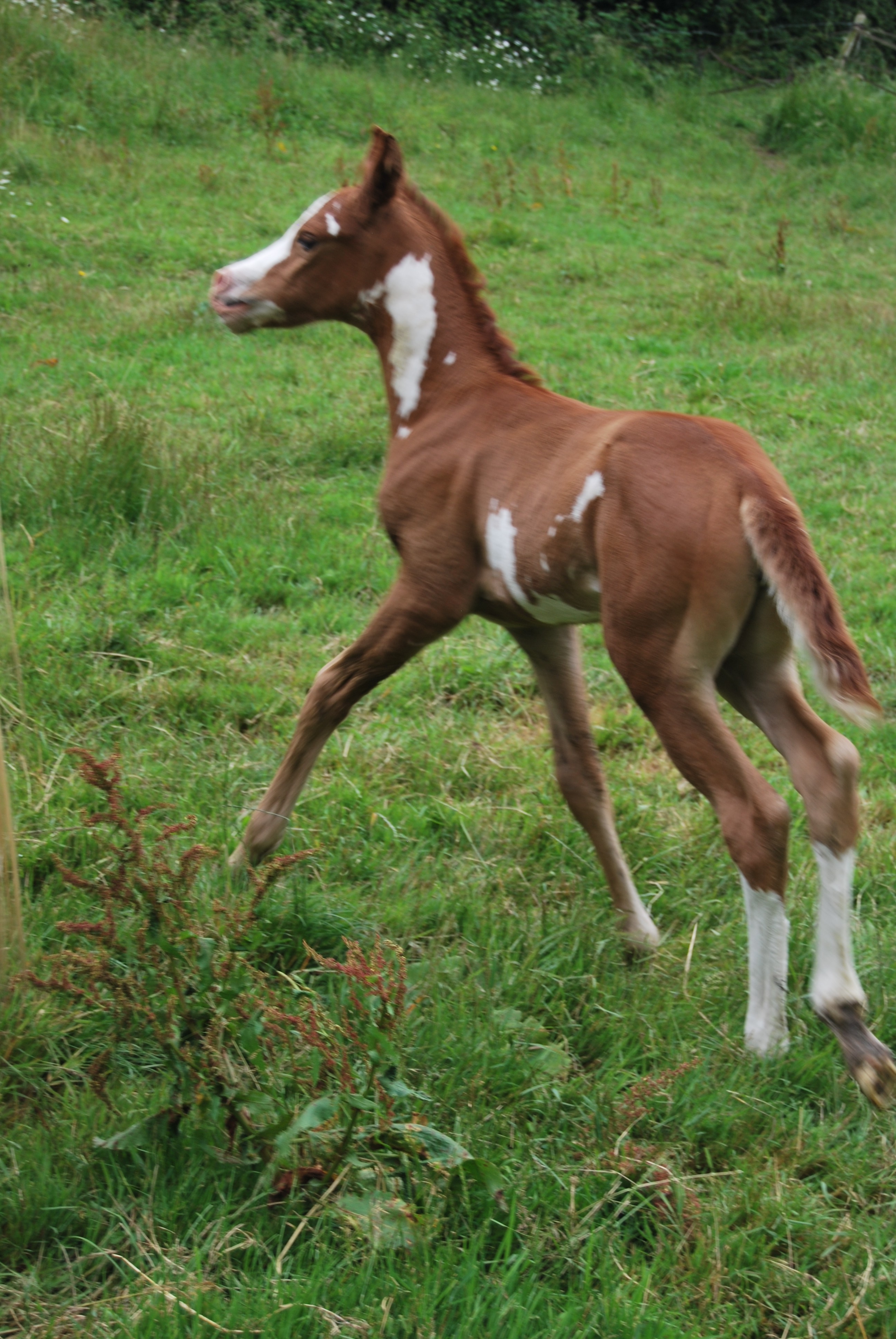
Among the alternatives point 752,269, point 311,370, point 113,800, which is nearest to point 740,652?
point 113,800

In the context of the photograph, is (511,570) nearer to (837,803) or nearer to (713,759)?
(713,759)

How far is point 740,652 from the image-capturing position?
2594 millimetres

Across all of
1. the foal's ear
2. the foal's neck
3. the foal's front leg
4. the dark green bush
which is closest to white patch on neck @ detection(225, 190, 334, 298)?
the foal's ear

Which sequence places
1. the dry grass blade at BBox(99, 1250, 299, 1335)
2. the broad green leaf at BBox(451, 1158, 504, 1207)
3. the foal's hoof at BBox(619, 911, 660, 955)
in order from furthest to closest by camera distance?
the foal's hoof at BBox(619, 911, 660, 955), the broad green leaf at BBox(451, 1158, 504, 1207), the dry grass blade at BBox(99, 1250, 299, 1335)

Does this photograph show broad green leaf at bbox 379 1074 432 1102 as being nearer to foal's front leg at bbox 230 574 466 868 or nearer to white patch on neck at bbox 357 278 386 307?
foal's front leg at bbox 230 574 466 868

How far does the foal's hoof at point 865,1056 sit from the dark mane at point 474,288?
169 cm

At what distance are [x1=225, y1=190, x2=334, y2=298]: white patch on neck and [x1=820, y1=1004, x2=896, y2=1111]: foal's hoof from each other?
2.32 m

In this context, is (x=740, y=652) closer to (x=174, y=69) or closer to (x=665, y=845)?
(x=665, y=845)

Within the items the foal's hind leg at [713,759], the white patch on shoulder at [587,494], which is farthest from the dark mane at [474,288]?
the foal's hind leg at [713,759]

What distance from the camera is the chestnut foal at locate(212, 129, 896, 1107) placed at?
7.73 feet

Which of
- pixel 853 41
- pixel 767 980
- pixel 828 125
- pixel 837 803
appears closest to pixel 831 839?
pixel 837 803

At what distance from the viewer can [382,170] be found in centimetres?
302

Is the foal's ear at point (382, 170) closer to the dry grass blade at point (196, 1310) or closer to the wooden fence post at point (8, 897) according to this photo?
the wooden fence post at point (8, 897)

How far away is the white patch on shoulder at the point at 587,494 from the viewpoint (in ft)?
8.21
